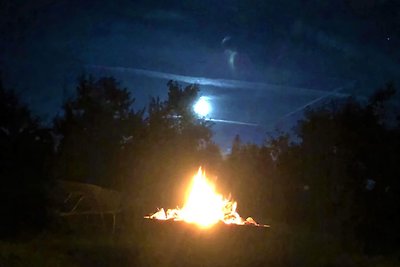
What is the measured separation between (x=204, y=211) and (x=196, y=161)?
1662 cm

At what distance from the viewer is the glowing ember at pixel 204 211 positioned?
41.2 ft

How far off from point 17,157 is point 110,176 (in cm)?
500

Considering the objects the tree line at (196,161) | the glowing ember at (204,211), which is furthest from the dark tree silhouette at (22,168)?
the glowing ember at (204,211)

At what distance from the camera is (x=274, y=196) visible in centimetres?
2595

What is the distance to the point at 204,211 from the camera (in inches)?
525

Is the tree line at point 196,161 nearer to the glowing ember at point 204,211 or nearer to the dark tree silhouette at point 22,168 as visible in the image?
the dark tree silhouette at point 22,168

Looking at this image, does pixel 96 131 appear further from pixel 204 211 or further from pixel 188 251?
pixel 188 251

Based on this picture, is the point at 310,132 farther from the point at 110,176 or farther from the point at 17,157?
the point at 17,157

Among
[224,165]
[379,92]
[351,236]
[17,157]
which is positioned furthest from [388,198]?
[17,157]

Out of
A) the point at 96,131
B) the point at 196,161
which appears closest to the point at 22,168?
the point at 96,131

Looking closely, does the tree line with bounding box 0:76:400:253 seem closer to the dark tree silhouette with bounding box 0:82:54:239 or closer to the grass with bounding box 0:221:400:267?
the dark tree silhouette with bounding box 0:82:54:239

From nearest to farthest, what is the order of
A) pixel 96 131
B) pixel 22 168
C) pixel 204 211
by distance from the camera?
pixel 204 211 < pixel 22 168 < pixel 96 131

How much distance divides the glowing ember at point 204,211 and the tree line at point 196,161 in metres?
5.78

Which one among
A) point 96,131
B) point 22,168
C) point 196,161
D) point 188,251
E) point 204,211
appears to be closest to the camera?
Result: point 188,251
